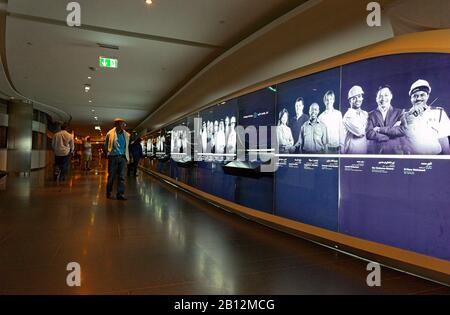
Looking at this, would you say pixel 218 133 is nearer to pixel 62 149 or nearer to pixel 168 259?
pixel 168 259

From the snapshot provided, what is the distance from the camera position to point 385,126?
10.5 feet

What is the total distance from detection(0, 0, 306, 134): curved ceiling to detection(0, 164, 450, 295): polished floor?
327cm

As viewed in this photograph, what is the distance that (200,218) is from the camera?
→ 5277 millimetres

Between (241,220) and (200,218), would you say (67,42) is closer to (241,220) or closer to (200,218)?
(200,218)

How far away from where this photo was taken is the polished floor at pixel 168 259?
2504 millimetres

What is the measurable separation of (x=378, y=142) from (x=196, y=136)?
598 centimetres

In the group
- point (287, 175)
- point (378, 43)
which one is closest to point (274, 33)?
point (378, 43)

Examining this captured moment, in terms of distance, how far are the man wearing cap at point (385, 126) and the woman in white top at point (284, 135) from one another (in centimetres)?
134

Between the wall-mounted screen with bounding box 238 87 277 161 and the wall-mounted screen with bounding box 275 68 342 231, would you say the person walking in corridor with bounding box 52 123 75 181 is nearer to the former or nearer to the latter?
the wall-mounted screen with bounding box 238 87 277 161

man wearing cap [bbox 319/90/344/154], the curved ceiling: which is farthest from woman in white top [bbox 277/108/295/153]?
the curved ceiling

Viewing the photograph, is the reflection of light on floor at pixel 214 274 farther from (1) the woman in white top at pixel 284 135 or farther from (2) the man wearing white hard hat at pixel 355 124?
(1) the woman in white top at pixel 284 135

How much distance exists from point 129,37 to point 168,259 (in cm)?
452

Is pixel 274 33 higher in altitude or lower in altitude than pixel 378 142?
higher

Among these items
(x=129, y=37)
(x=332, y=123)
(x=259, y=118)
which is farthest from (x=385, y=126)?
(x=129, y=37)
